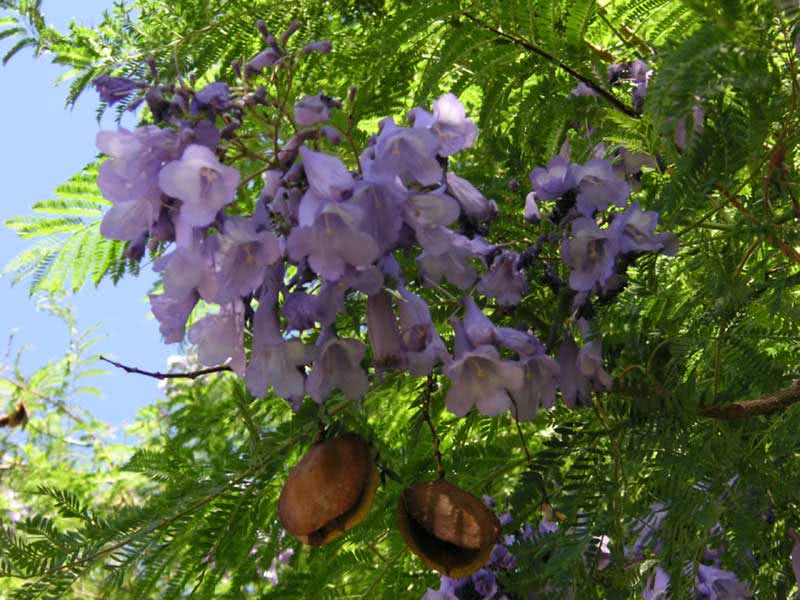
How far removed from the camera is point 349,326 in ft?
5.78

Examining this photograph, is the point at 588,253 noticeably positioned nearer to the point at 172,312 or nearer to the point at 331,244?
the point at 331,244

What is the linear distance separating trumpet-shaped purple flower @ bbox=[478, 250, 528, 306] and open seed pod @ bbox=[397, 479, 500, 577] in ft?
1.09

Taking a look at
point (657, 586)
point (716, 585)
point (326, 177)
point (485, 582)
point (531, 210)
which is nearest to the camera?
point (326, 177)

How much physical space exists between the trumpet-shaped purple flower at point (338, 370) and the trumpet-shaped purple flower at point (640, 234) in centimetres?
50

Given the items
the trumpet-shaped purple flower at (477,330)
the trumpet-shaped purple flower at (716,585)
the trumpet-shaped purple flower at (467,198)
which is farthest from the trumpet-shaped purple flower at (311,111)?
the trumpet-shaped purple flower at (716,585)

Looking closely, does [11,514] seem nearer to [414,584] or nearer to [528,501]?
[414,584]

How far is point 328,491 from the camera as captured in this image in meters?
1.44

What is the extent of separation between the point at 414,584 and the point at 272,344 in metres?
1.23

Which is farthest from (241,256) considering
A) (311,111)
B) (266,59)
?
(266,59)

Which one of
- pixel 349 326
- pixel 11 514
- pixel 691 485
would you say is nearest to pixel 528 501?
pixel 691 485

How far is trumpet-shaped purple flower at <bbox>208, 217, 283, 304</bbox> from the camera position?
4.19ft

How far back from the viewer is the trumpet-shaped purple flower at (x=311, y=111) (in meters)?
1.33

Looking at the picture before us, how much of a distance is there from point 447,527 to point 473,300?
0.38 meters

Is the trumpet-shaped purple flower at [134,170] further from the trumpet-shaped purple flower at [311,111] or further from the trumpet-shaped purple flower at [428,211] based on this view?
the trumpet-shaped purple flower at [428,211]
